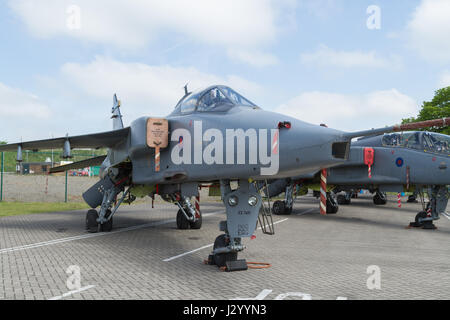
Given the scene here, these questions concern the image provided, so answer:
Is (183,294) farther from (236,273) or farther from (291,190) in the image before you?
(291,190)

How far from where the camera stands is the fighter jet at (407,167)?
39.5 ft

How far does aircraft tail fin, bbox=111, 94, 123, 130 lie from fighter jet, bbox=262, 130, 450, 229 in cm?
964

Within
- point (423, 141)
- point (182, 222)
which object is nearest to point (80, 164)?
point (182, 222)

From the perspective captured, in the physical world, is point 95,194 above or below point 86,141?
below

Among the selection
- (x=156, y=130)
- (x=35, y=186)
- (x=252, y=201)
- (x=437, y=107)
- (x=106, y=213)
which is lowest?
(x=106, y=213)

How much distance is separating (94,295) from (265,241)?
563 centimetres

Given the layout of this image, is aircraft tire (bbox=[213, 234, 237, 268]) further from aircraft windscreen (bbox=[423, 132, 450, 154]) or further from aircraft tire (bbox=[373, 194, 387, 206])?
aircraft tire (bbox=[373, 194, 387, 206])

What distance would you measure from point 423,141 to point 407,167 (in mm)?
1062

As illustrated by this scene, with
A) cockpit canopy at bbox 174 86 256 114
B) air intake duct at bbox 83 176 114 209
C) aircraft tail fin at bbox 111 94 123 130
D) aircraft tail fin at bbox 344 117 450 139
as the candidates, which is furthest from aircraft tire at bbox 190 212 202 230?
aircraft tail fin at bbox 344 117 450 139

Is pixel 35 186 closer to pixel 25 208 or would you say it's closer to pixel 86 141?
pixel 25 208

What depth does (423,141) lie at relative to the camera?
12.6 metres

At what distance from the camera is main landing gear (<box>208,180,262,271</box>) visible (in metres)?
6.14

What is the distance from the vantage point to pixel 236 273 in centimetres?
605
